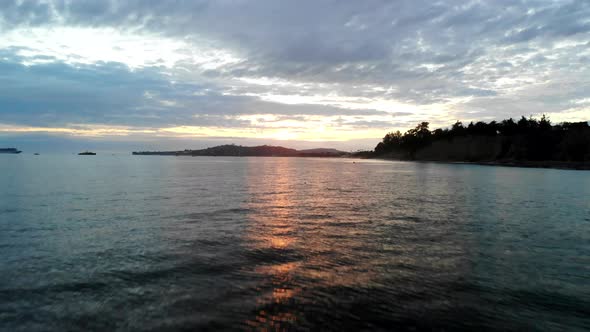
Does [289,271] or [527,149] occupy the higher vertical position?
[527,149]

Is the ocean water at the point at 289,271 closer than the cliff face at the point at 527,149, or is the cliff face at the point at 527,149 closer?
the ocean water at the point at 289,271

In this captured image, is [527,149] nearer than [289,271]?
No

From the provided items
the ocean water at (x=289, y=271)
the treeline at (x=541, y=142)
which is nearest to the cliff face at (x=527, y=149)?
the treeline at (x=541, y=142)

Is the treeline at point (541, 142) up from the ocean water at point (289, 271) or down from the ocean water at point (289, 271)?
up

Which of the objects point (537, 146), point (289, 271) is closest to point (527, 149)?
point (537, 146)

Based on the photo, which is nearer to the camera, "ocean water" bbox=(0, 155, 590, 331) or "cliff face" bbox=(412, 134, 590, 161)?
"ocean water" bbox=(0, 155, 590, 331)

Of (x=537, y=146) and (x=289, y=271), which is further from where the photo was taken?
(x=537, y=146)

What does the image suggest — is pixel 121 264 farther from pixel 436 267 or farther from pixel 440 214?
pixel 440 214

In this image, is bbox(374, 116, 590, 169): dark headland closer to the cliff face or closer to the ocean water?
the cliff face

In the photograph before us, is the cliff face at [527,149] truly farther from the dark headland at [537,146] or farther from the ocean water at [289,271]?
the ocean water at [289,271]

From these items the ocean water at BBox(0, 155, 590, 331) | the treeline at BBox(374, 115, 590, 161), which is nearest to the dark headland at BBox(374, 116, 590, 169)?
the treeline at BBox(374, 115, 590, 161)

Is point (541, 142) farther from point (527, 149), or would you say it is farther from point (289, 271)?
point (289, 271)

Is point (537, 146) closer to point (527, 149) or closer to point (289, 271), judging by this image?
point (527, 149)

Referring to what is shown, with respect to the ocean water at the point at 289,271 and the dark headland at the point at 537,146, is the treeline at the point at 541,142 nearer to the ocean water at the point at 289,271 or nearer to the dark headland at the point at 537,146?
the dark headland at the point at 537,146
